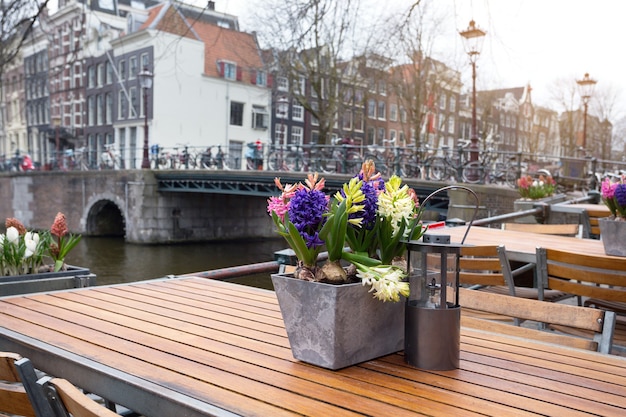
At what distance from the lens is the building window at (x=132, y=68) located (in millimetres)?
29620

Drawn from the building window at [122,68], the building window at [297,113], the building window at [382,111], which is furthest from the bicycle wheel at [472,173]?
the building window at [382,111]

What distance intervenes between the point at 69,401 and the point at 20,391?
30cm

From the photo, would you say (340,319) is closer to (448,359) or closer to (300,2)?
(448,359)

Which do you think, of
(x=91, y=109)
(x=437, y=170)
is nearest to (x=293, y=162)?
(x=437, y=170)

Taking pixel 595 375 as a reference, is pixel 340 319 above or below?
above

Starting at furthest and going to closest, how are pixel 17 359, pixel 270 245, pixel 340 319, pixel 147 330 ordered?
pixel 270 245 → pixel 147 330 → pixel 340 319 → pixel 17 359

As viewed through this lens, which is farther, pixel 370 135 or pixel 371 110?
pixel 371 110

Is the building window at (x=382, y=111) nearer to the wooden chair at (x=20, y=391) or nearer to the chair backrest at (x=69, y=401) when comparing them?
the wooden chair at (x=20, y=391)

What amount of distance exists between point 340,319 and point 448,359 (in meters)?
0.30

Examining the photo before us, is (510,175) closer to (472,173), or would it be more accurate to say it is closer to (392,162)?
(472,173)

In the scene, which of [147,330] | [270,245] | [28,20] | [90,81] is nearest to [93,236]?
[270,245]

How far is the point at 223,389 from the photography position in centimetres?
136

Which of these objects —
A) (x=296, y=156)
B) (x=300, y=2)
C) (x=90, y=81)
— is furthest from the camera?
(x=90, y=81)

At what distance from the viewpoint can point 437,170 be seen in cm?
1488
